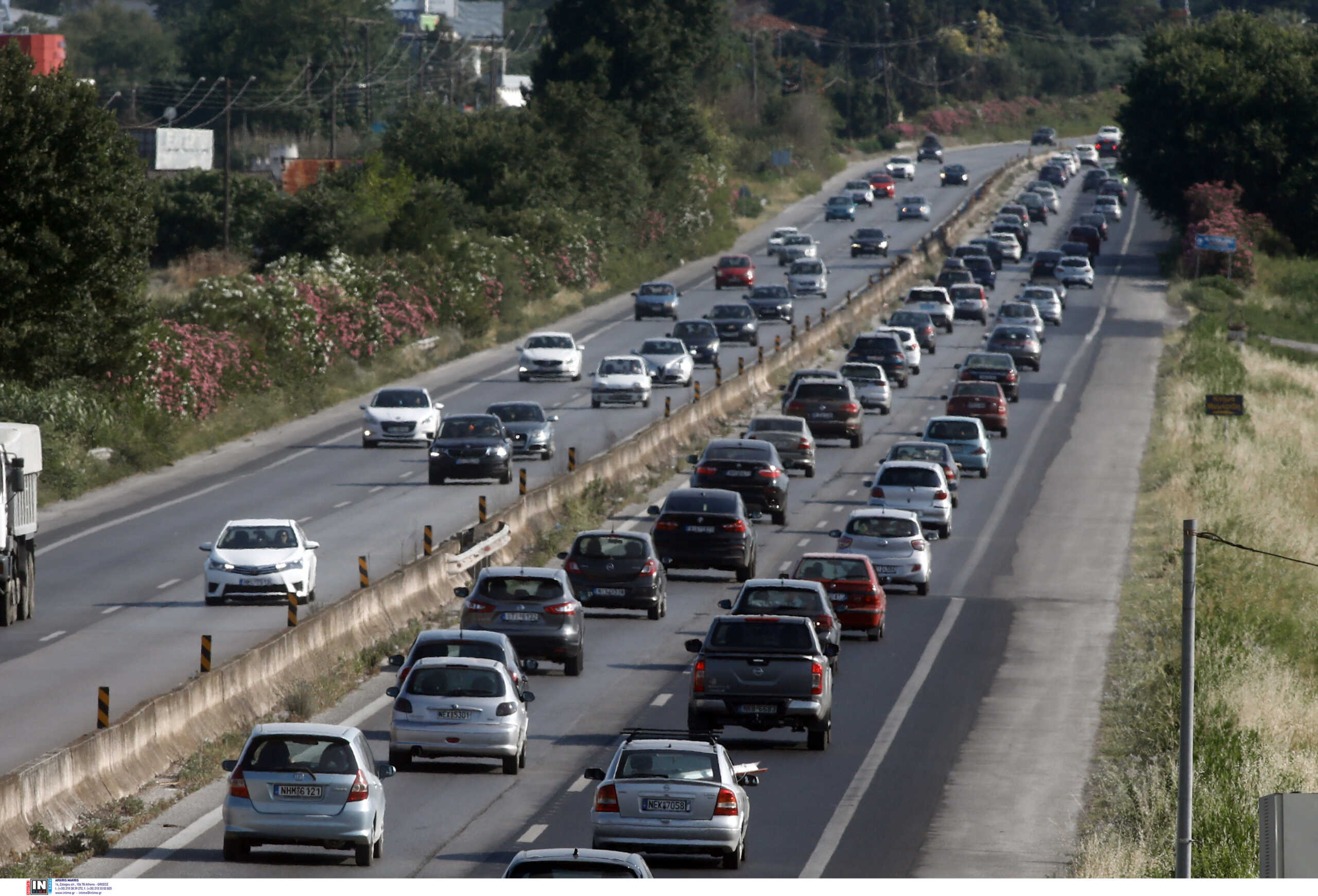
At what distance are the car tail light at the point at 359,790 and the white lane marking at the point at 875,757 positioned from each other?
4.07 meters

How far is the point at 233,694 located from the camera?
79.9 feet

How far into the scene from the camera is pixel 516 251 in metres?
88.2

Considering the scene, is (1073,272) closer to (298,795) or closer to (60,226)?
(60,226)

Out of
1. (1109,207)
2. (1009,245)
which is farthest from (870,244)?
(1109,207)

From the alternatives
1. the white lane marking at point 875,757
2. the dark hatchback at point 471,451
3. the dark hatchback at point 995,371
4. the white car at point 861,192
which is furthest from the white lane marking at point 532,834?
the white car at point 861,192

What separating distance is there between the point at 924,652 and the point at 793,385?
82.0ft

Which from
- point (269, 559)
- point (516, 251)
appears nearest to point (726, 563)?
point (269, 559)

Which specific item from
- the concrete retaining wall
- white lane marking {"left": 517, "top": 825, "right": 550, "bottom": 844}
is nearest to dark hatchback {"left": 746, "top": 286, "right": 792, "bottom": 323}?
the concrete retaining wall

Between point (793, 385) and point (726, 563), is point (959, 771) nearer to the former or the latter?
point (726, 563)

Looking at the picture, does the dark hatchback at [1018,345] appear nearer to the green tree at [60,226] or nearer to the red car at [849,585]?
the green tree at [60,226]

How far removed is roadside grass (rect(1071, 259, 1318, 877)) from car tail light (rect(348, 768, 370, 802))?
261 inches

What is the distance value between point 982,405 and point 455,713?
3802 centimetres

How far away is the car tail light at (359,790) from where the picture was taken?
61.4 feet

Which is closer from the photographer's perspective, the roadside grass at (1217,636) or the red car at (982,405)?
the roadside grass at (1217,636)
